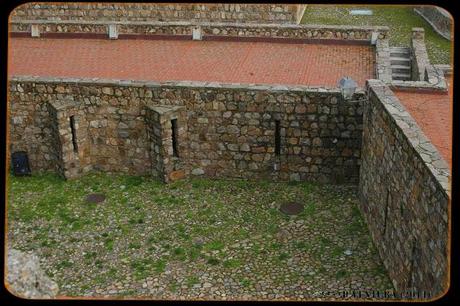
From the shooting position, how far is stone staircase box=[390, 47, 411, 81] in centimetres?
1630

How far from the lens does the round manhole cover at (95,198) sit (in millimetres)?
13687

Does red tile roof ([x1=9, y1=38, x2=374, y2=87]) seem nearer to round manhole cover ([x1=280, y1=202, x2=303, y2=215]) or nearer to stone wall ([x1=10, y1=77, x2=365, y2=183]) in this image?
stone wall ([x1=10, y1=77, x2=365, y2=183])

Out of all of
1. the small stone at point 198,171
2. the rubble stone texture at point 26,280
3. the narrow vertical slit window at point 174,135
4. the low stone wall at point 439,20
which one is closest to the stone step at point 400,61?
the small stone at point 198,171

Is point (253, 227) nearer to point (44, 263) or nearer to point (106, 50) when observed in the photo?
point (44, 263)

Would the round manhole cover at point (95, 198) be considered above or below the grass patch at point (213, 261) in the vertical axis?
above

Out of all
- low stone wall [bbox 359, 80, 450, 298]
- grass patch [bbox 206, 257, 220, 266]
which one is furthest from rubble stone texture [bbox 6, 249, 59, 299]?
low stone wall [bbox 359, 80, 450, 298]

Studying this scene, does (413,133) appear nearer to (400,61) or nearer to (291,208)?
(291,208)

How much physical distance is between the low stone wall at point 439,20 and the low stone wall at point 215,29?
7905 mm

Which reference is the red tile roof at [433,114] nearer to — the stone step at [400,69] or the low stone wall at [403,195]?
the low stone wall at [403,195]

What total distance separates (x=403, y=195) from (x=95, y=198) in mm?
7248

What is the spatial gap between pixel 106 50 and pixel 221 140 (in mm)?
5909

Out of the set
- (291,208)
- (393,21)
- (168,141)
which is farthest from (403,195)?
(393,21)

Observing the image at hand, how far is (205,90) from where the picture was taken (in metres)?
13.6

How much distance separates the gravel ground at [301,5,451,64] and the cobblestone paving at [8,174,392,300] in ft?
Result: 40.0
